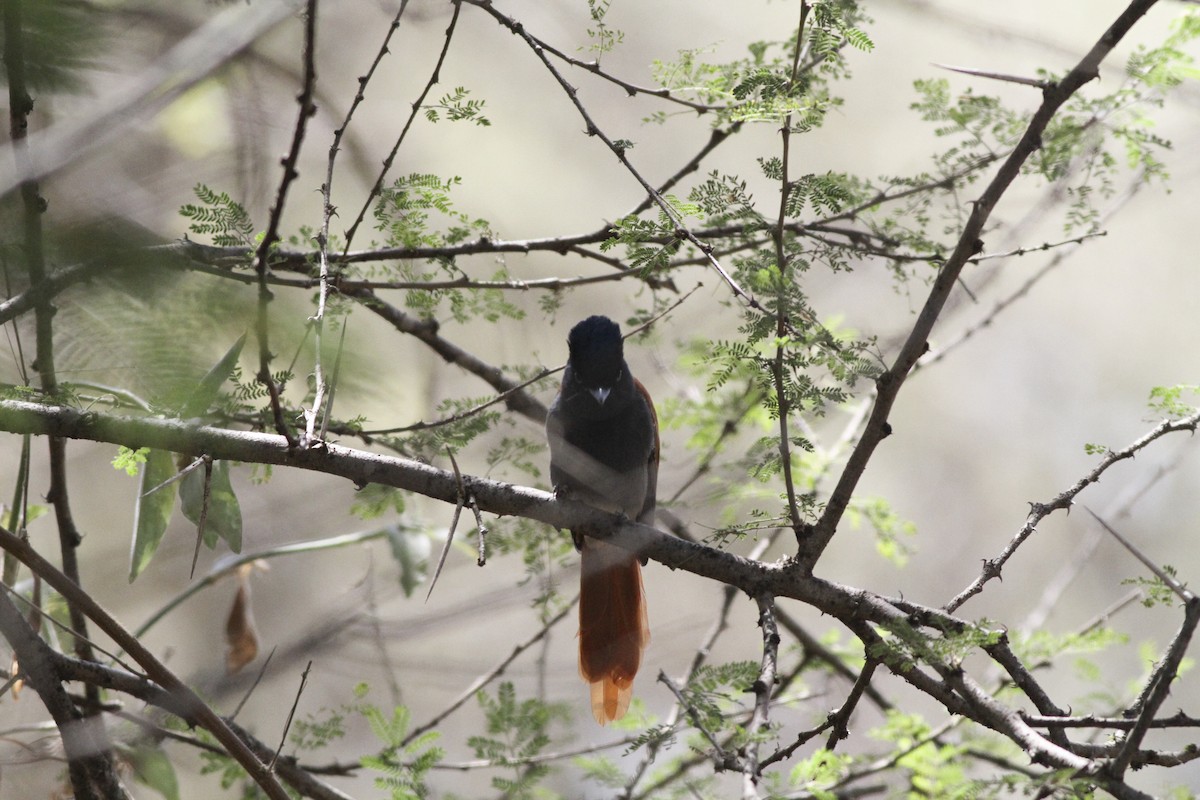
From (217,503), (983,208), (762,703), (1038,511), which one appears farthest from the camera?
(217,503)

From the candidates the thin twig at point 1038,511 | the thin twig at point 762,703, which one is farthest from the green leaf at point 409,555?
the thin twig at point 1038,511

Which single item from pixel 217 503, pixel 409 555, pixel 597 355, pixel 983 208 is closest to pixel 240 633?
pixel 409 555

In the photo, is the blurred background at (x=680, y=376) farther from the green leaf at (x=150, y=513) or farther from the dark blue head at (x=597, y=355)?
the green leaf at (x=150, y=513)

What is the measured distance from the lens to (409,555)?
3678mm

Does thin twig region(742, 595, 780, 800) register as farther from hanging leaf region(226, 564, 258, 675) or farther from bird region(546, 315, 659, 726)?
hanging leaf region(226, 564, 258, 675)

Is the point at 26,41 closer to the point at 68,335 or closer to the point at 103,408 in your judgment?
the point at 68,335

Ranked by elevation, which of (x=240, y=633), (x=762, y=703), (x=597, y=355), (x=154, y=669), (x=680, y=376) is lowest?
(x=762, y=703)

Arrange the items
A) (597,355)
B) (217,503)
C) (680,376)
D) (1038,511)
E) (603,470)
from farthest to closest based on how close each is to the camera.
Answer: (680,376) < (603,470) < (597,355) < (217,503) < (1038,511)

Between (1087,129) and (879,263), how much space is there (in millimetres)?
3909

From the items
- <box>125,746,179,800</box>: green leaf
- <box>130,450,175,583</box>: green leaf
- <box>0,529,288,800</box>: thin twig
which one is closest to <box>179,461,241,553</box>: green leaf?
<box>130,450,175,583</box>: green leaf

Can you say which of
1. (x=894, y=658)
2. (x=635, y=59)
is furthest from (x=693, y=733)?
(x=635, y=59)

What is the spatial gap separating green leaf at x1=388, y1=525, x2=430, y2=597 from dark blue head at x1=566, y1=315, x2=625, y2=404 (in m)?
0.89

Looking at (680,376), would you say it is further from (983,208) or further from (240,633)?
(983,208)

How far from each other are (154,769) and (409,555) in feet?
3.53
